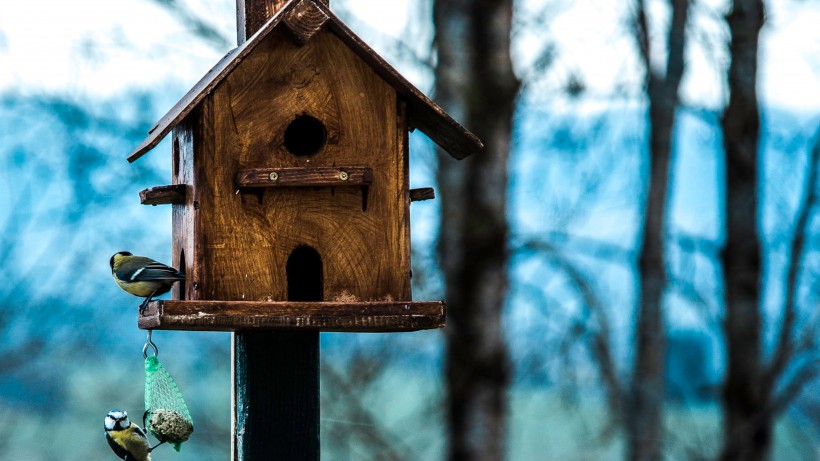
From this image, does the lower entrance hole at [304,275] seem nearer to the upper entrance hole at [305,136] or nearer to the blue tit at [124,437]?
the upper entrance hole at [305,136]

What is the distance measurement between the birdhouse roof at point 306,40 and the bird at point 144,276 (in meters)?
0.35

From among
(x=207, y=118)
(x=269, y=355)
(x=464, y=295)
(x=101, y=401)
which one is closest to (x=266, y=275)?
(x=269, y=355)

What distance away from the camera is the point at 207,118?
3133 mm

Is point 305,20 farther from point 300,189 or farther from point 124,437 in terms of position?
point 124,437

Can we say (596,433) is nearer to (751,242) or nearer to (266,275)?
(751,242)

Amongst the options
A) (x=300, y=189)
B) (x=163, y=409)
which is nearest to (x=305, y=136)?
(x=300, y=189)

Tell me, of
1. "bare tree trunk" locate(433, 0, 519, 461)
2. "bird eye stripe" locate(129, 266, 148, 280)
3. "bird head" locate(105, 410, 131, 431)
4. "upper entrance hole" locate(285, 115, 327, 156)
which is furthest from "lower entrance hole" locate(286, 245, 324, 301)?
"bare tree trunk" locate(433, 0, 519, 461)

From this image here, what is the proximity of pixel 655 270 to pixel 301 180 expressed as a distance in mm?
4578

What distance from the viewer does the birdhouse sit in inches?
121

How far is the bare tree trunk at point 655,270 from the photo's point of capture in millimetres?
7234

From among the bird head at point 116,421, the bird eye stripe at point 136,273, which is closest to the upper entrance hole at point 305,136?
the bird eye stripe at point 136,273

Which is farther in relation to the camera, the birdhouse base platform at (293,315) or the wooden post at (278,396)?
the wooden post at (278,396)

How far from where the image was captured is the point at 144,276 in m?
3.26

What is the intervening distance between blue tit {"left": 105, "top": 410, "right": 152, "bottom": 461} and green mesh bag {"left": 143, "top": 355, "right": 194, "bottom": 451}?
0.09 metres
